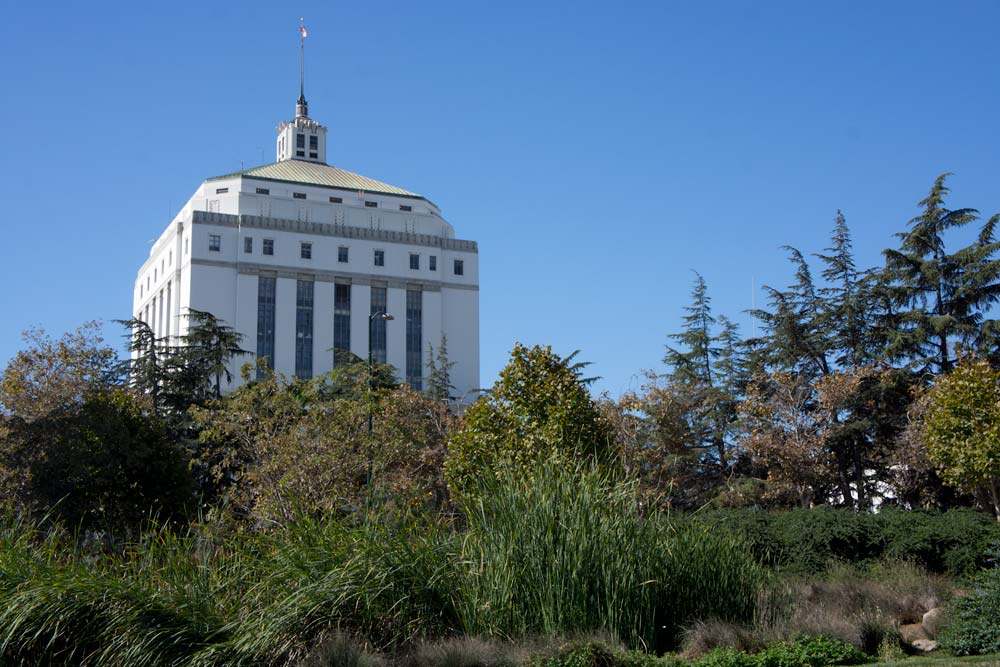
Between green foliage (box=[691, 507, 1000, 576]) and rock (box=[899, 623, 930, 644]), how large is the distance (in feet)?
15.5

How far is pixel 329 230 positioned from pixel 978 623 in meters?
82.8

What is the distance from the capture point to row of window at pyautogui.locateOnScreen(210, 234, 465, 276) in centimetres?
8712

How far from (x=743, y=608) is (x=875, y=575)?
23.5ft

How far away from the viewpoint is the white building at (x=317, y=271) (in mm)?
86938

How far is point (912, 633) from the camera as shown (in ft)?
52.9

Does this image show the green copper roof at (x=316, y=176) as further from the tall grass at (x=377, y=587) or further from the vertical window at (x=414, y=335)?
the tall grass at (x=377, y=587)

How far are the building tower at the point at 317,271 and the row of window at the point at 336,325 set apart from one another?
95 mm

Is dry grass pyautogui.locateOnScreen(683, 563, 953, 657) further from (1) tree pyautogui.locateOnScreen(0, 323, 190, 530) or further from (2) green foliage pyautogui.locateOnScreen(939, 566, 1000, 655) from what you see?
(1) tree pyautogui.locateOnScreen(0, 323, 190, 530)

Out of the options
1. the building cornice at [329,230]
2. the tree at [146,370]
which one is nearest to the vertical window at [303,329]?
the building cornice at [329,230]

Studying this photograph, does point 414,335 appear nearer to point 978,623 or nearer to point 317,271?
point 317,271

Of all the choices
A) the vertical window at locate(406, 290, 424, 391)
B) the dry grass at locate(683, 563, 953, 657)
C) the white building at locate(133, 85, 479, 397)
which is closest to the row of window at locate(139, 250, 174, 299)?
the white building at locate(133, 85, 479, 397)

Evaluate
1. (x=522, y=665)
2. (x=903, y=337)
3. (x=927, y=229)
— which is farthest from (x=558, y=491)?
(x=927, y=229)

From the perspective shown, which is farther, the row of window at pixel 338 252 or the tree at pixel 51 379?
the row of window at pixel 338 252

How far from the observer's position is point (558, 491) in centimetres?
1426
